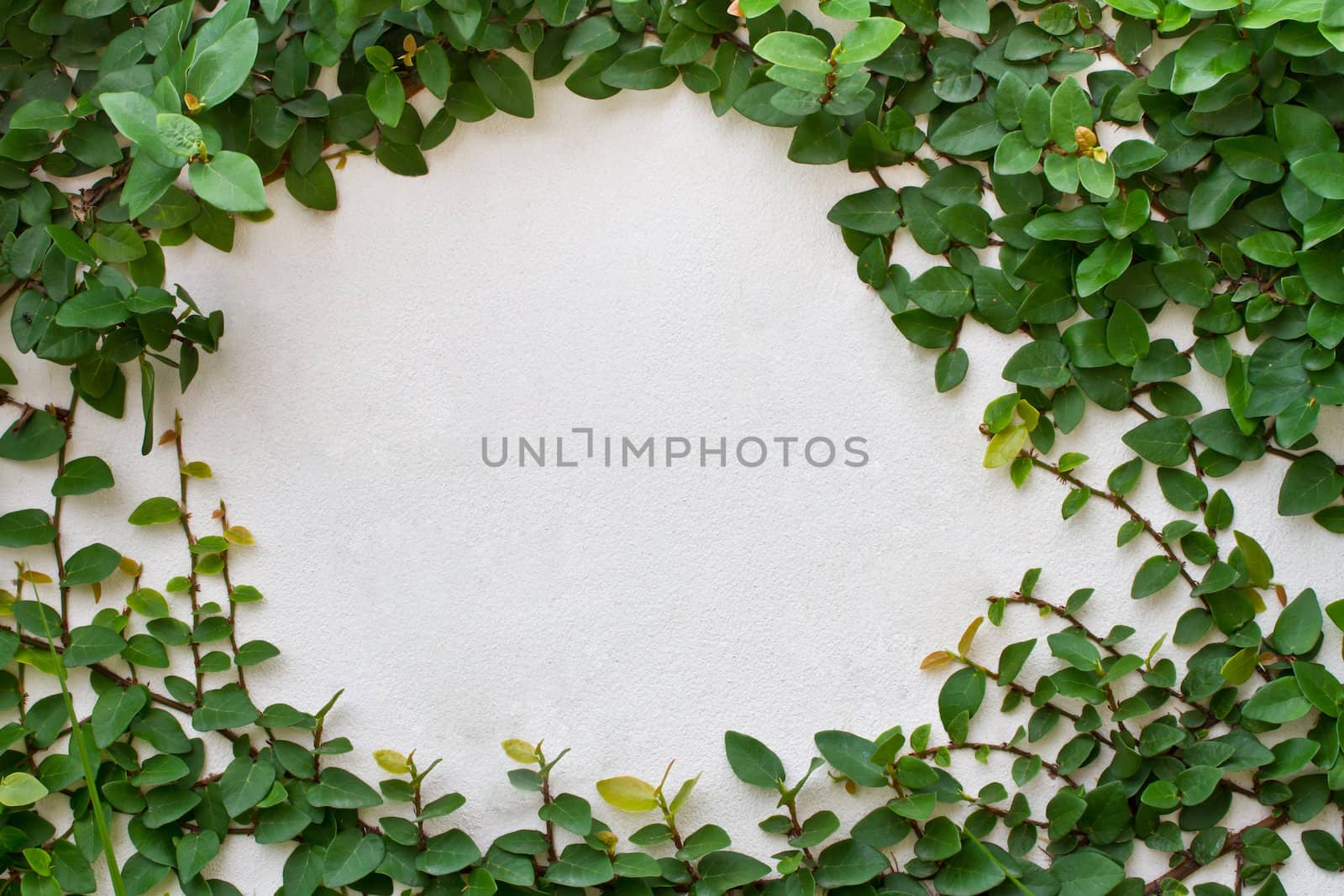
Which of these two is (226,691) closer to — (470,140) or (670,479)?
(670,479)

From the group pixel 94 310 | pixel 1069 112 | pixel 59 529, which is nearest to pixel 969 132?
→ pixel 1069 112

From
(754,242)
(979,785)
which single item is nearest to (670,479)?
(754,242)

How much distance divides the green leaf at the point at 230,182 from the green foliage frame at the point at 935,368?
0.44 ft

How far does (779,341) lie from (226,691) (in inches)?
35.7

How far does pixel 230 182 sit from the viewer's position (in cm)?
111

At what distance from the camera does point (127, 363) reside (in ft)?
4.52

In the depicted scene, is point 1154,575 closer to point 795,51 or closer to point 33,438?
point 795,51

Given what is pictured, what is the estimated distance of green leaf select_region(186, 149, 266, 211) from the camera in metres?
1.10

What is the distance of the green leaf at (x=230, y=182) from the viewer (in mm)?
1099

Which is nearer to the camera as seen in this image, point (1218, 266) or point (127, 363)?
point (1218, 266)

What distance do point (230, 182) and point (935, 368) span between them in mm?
906

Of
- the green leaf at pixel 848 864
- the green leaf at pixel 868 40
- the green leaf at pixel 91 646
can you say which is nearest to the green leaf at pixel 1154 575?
the green leaf at pixel 848 864

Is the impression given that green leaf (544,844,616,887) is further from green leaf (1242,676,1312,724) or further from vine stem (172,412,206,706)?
green leaf (1242,676,1312,724)

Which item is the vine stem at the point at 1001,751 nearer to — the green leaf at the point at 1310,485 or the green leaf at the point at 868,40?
the green leaf at the point at 1310,485
